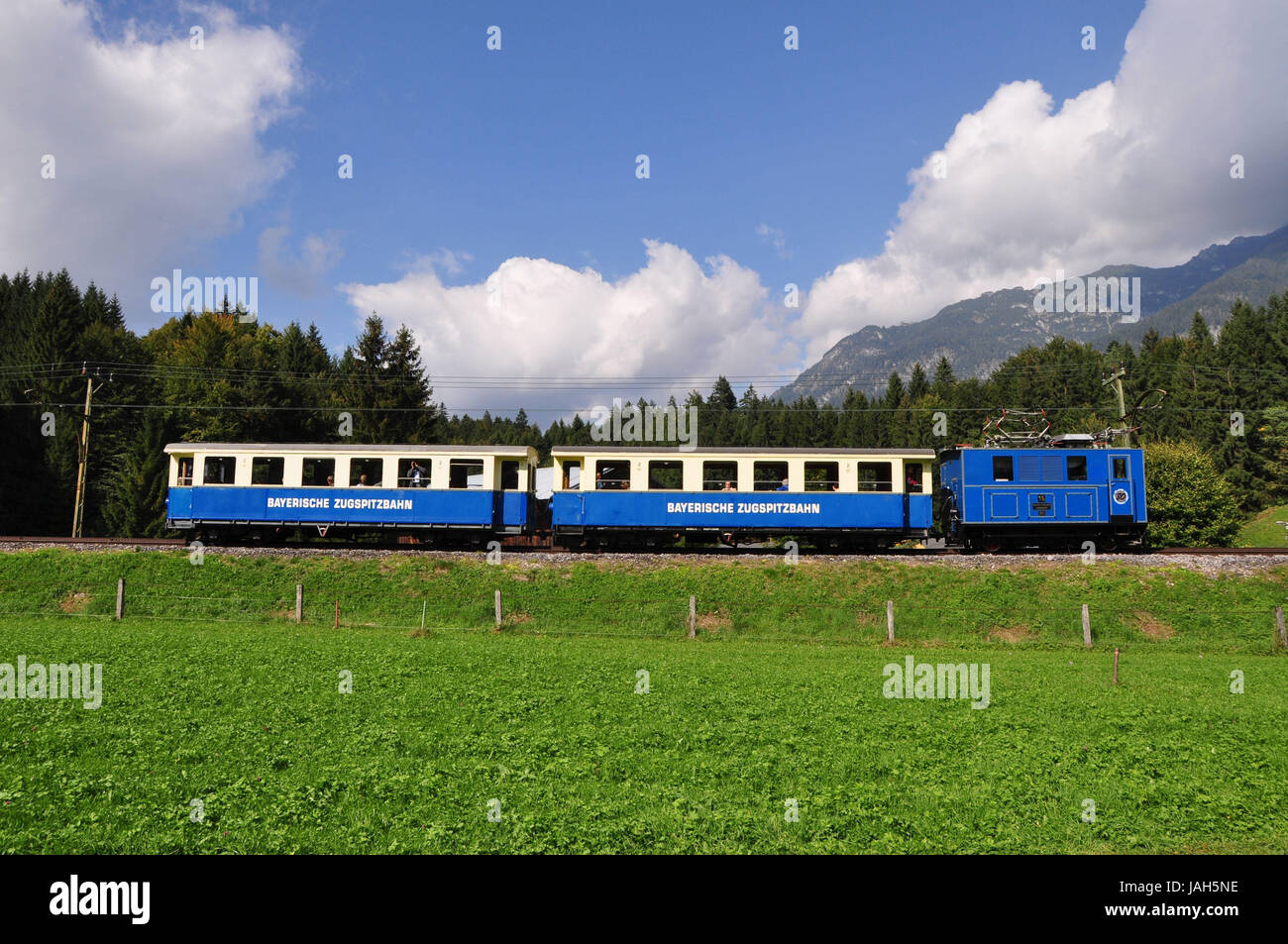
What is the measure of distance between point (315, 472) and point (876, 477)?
2012 centimetres

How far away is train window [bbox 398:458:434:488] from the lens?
2719 centimetres

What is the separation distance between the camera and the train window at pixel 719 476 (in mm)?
25875

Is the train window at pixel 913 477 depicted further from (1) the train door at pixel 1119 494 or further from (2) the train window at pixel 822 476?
(1) the train door at pixel 1119 494

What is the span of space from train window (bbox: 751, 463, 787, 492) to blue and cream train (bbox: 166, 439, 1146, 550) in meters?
0.04

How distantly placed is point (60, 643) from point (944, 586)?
937 inches

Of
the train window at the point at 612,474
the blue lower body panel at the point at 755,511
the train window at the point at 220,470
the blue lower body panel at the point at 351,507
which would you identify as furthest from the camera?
the train window at the point at 220,470

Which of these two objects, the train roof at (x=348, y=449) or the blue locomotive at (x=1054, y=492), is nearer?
the blue locomotive at (x=1054, y=492)

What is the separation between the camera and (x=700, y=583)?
24406 mm

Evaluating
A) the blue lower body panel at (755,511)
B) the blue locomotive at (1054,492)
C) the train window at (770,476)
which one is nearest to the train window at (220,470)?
the blue lower body panel at (755,511)

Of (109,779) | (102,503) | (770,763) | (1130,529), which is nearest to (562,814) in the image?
(770,763)

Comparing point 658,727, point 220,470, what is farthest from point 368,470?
point 658,727

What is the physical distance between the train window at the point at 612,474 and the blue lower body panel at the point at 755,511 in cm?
30

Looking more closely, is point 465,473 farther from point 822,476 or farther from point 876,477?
point 876,477

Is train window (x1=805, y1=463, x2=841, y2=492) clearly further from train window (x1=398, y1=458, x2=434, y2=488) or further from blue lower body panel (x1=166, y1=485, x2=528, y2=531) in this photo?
train window (x1=398, y1=458, x2=434, y2=488)
